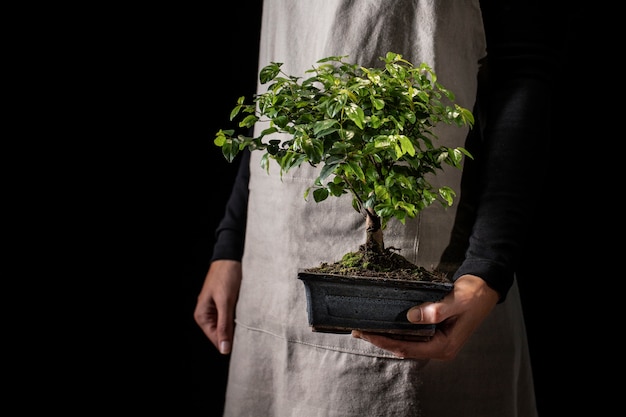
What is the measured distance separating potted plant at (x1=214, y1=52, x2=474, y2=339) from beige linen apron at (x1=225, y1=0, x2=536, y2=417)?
0.21 m

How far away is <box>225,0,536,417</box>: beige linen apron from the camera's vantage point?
1.07 metres

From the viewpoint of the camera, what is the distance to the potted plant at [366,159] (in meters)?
0.79

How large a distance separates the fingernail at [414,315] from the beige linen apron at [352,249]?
0.22m

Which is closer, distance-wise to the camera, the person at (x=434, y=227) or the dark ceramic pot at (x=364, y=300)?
the dark ceramic pot at (x=364, y=300)

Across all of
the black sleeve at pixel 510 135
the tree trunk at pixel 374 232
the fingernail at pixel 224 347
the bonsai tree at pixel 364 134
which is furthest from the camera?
the fingernail at pixel 224 347

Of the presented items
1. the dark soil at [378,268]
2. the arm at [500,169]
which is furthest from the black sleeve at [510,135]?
the dark soil at [378,268]

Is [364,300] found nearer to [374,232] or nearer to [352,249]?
[374,232]

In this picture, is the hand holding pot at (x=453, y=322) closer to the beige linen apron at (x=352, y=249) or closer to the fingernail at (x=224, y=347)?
the beige linen apron at (x=352, y=249)

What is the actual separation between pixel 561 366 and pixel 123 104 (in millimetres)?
1408

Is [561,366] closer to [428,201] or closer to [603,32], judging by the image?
[603,32]

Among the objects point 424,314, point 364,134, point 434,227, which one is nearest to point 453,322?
point 424,314

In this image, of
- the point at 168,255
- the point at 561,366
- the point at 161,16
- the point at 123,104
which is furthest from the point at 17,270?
the point at 561,366

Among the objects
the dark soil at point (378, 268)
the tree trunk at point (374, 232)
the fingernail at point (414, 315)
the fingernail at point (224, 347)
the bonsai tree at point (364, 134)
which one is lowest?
the fingernail at point (224, 347)

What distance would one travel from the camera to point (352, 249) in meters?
1.09
